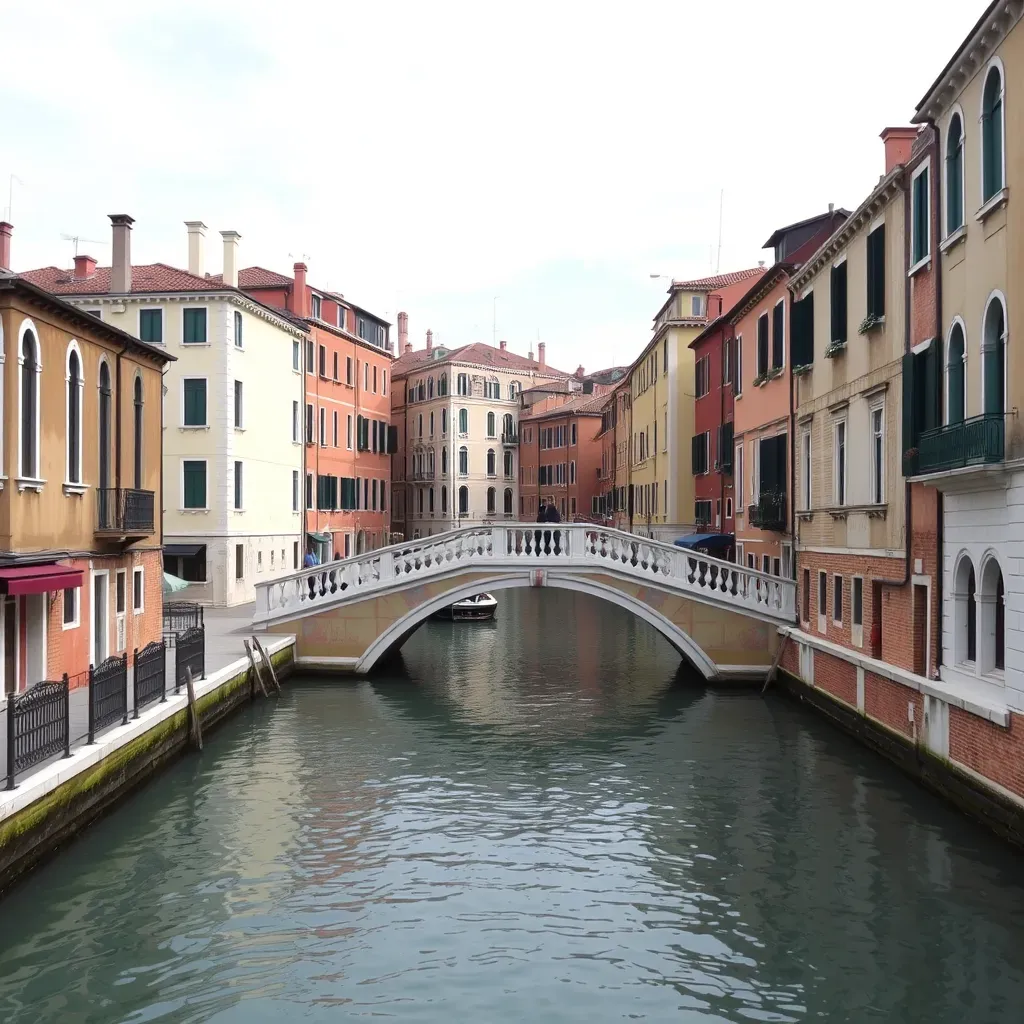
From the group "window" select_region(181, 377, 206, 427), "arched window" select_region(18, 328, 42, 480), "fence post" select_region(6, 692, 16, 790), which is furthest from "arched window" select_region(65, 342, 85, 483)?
"window" select_region(181, 377, 206, 427)

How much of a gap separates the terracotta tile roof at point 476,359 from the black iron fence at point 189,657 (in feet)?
160

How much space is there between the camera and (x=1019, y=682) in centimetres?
1084

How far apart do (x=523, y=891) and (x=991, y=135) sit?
8950 millimetres

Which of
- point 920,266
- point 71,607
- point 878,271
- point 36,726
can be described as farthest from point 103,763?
point 878,271

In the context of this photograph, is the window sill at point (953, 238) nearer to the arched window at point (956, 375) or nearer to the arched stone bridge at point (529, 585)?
the arched window at point (956, 375)

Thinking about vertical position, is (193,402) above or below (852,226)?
below

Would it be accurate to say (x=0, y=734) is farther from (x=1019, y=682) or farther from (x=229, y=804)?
(x=1019, y=682)

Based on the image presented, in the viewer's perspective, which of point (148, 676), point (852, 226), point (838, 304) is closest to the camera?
point (148, 676)

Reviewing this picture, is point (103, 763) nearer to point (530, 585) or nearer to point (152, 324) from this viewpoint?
point (530, 585)

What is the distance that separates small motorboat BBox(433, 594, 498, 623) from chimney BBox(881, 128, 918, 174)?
21.4m

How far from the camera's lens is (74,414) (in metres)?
15.8

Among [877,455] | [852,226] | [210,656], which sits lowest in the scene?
[210,656]

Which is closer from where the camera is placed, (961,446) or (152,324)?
(961,446)

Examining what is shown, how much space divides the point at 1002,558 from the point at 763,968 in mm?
4904
